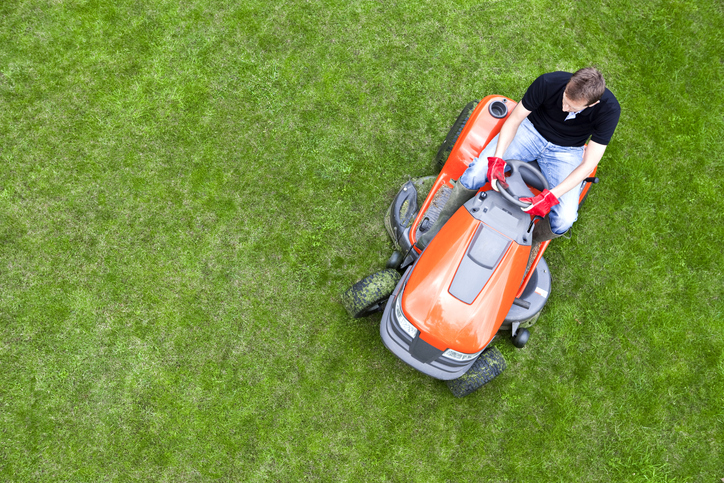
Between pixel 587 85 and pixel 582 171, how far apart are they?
667 millimetres

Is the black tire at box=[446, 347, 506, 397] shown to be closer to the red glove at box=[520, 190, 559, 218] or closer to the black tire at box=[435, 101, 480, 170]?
the red glove at box=[520, 190, 559, 218]

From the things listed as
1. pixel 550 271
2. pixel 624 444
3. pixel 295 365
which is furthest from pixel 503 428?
pixel 295 365

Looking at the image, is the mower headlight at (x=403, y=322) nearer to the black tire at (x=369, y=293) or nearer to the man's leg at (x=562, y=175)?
the black tire at (x=369, y=293)

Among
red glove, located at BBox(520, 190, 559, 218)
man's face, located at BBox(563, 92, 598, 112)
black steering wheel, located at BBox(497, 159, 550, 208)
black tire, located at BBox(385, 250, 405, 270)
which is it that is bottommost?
black tire, located at BBox(385, 250, 405, 270)

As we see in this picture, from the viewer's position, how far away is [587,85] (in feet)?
8.70

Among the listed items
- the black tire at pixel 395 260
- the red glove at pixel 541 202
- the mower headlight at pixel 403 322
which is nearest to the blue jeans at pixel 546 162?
the red glove at pixel 541 202

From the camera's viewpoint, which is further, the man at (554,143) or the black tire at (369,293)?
the black tire at (369,293)

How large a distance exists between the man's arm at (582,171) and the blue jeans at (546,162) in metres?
0.14

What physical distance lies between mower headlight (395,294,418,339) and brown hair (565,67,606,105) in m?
1.72

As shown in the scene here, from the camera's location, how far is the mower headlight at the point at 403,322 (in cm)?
301

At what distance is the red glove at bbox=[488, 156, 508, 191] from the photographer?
293cm

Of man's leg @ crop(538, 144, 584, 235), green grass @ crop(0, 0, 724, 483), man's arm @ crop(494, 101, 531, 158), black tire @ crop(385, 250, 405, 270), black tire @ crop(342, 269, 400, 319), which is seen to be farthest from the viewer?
black tire @ crop(385, 250, 405, 270)

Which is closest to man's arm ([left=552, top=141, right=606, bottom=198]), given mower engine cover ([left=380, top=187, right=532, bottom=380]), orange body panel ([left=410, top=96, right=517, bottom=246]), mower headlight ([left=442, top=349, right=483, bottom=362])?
mower engine cover ([left=380, top=187, right=532, bottom=380])

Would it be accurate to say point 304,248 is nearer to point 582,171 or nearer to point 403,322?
point 403,322
